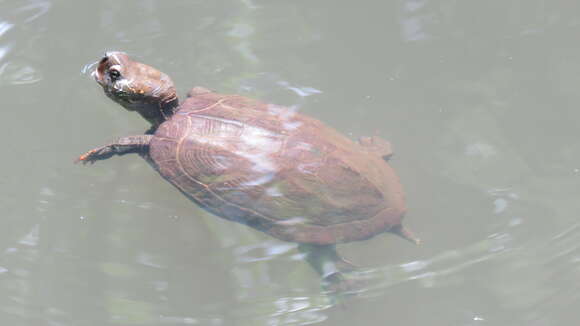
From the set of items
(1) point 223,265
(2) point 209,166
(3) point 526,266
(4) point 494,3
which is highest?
(4) point 494,3

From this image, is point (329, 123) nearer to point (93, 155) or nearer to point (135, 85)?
point (135, 85)

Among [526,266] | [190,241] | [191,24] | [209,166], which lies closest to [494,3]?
[526,266]

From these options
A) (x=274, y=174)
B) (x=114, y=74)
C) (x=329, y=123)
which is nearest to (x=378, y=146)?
A: (x=329, y=123)

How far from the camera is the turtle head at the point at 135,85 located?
302 cm

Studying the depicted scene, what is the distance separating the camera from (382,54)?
429cm

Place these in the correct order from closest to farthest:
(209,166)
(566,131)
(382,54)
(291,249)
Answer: (209,166) < (291,249) < (566,131) < (382,54)

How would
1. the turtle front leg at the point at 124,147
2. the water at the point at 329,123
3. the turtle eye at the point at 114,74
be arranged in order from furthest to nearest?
1. the water at the point at 329,123
2. the turtle front leg at the point at 124,147
3. the turtle eye at the point at 114,74

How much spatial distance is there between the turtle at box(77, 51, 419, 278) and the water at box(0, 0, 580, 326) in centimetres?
72

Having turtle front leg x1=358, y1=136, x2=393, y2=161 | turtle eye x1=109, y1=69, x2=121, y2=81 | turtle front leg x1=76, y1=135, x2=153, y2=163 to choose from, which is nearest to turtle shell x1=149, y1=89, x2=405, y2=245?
turtle front leg x1=76, y1=135, x2=153, y2=163

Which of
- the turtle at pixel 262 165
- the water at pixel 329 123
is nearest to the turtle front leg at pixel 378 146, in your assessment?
the water at pixel 329 123

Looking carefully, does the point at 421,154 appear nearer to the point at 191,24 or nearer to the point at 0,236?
the point at 191,24

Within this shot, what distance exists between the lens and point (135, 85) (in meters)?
3.04

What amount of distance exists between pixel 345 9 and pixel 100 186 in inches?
114

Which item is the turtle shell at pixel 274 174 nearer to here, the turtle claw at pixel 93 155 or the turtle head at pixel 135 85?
the turtle head at pixel 135 85
